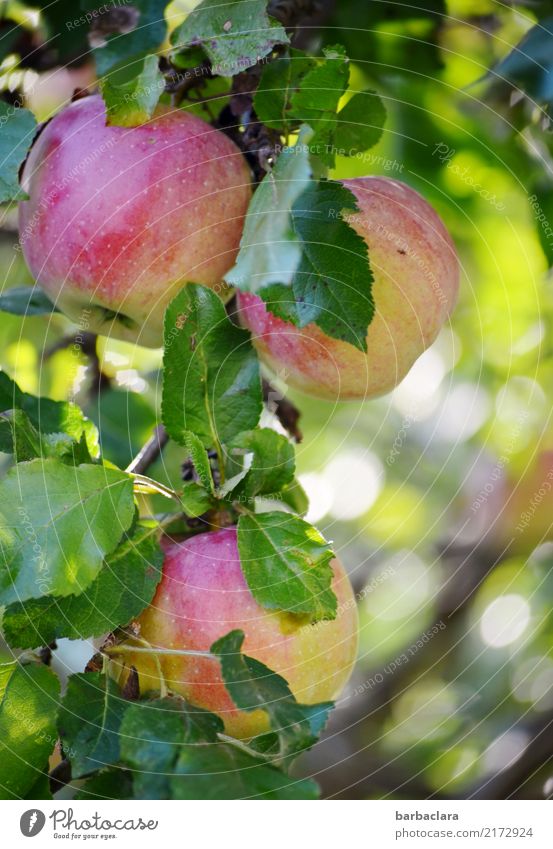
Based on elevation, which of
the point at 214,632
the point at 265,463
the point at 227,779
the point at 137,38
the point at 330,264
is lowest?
the point at 227,779

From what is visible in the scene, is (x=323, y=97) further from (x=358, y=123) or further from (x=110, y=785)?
(x=110, y=785)

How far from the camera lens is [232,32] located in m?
0.67

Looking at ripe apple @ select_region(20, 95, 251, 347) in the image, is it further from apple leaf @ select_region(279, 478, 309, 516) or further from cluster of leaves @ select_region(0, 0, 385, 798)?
apple leaf @ select_region(279, 478, 309, 516)

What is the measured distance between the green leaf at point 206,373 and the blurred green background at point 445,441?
0.37 m

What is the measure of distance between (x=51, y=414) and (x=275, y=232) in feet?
1.04

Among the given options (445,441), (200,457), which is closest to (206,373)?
(200,457)

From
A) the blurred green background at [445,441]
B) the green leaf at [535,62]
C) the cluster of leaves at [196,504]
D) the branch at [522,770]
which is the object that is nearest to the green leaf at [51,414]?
the cluster of leaves at [196,504]

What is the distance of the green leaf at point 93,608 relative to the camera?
63cm

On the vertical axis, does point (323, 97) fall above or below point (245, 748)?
above

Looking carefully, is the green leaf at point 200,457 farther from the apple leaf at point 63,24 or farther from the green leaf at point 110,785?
the apple leaf at point 63,24

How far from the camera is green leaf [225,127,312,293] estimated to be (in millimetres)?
490

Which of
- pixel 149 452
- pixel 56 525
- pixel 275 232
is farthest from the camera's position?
pixel 149 452

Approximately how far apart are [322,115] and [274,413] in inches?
12.7
